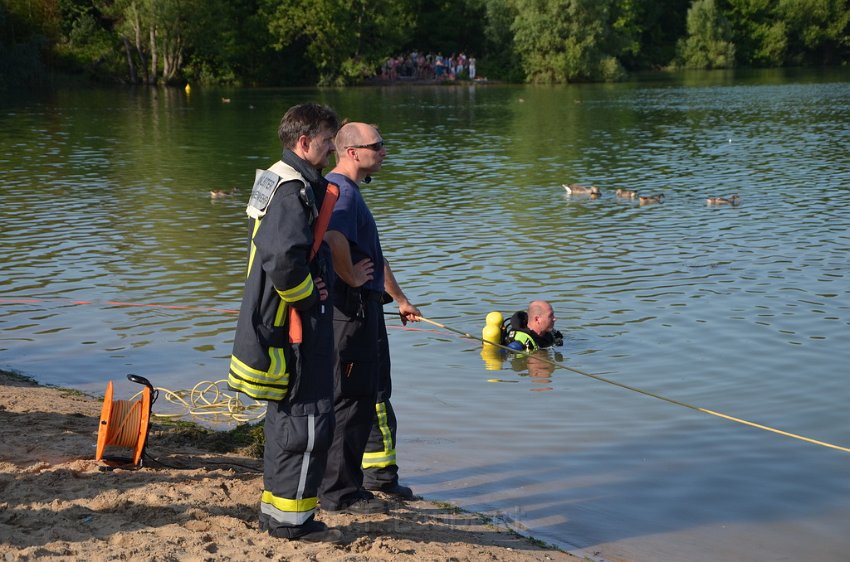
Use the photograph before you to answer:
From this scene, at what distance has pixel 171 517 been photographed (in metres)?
5.44

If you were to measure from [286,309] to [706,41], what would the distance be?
83635 mm

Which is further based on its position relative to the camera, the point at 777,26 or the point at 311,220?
the point at 777,26

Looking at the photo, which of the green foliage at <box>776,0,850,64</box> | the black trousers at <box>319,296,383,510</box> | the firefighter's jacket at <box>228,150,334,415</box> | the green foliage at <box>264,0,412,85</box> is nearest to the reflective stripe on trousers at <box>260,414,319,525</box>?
the firefighter's jacket at <box>228,150,334,415</box>

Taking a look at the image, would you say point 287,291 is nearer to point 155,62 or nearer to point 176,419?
point 176,419

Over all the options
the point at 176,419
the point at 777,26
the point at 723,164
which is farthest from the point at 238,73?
the point at 176,419

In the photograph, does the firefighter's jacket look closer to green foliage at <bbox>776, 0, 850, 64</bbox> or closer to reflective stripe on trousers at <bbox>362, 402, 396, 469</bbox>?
reflective stripe on trousers at <bbox>362, 402, 396, 469</bbox>

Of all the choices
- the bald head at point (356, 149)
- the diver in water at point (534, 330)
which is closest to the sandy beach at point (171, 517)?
the bald head at point (356, 149)

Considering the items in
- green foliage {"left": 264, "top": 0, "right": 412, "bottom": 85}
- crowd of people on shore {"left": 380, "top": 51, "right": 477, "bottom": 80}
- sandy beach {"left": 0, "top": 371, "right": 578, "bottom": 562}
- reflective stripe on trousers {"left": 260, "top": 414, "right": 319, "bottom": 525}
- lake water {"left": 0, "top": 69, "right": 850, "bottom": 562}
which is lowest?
lake water {"left": 0, "top": 69, "right": 850, "bottom": 562}

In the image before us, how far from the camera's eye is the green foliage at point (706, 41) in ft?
273

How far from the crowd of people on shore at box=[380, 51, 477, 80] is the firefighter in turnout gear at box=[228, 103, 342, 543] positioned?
66.7 m

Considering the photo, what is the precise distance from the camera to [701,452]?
25.4ft

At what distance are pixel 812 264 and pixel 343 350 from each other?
9.99m

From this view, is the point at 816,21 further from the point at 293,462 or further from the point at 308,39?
the point at 293,462

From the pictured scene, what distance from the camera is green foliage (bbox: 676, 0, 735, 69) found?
83.2 metres
